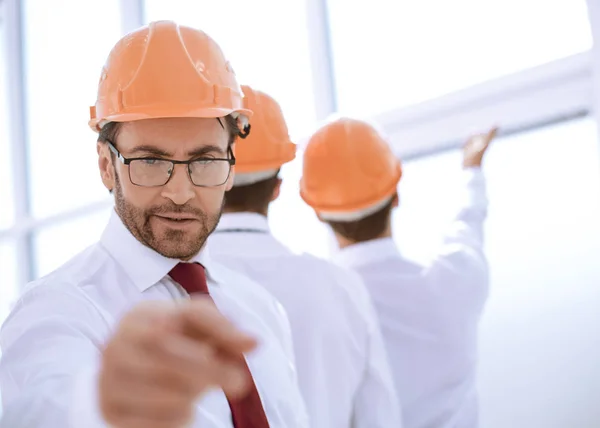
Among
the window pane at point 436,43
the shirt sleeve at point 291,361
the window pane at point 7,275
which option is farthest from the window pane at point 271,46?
the window pane at point 7,275

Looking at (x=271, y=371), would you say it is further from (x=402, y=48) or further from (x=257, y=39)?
(x=257, y=39)

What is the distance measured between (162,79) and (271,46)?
2.02 m

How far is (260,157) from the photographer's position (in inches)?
64.0

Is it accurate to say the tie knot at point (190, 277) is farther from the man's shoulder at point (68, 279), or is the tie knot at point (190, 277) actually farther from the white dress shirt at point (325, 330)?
the white dress shirt at point (325, 330)

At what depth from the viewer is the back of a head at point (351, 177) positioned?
5.76 feet

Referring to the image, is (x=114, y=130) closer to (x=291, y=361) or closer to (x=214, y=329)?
(x=291, y=361)

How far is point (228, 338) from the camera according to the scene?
0.39 metres

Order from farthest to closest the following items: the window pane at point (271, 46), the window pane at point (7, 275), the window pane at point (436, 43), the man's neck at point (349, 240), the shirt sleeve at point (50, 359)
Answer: the window pane at point (7, 275)
the window pane at point (271, 46)
the window pane at point (436, 43)
the man's neck at point (349, 240)
the shirt sleeve at point (50, 359)

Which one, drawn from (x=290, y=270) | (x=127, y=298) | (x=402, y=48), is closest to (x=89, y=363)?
(x=127, y=298)

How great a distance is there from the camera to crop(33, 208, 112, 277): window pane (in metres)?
3.72

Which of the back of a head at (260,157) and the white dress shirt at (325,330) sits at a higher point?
the back of a head at (260,157)

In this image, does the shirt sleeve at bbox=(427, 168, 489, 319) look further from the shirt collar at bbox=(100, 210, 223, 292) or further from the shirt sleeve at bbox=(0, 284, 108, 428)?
the shirt sleeve at bbox=(0, 284, 108, 428)

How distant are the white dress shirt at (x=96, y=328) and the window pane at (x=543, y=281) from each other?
1.02 metres

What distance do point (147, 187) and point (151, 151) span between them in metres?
0.06
